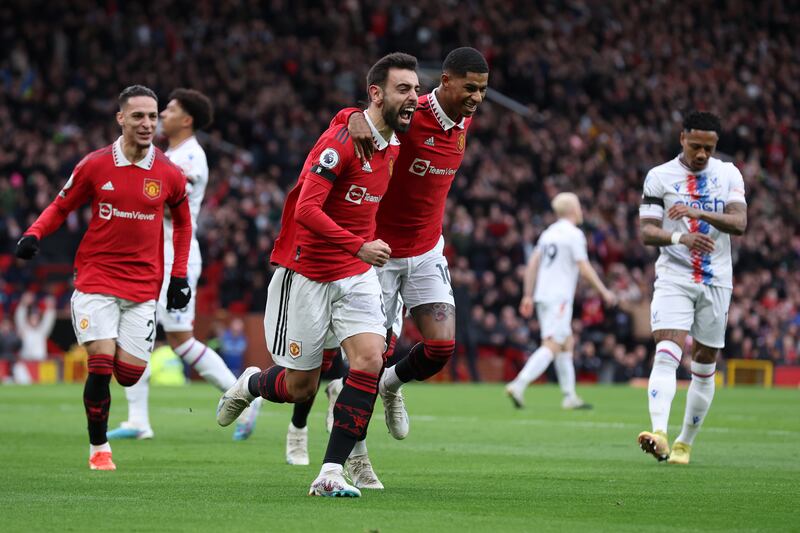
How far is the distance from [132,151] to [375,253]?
303cm

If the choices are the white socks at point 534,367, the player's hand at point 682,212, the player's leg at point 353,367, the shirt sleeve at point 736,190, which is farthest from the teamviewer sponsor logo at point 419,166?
the white socks at point 534,367

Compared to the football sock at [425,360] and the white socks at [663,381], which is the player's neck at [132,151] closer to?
the football sock at [425,360]

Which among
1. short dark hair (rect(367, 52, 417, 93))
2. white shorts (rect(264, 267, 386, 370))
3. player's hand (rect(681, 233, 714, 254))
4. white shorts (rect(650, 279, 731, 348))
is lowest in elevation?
white shorts (rect(650, 279, 731, 348))

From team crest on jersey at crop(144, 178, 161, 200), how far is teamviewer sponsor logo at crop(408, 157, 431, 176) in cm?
205

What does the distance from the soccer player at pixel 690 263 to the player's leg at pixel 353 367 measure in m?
3.18

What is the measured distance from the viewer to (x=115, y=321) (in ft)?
30.3

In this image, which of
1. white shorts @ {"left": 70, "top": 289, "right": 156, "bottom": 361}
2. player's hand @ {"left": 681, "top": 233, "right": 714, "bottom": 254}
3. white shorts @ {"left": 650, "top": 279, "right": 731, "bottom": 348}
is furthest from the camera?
white shorts @ {"left": 650, "top": 279, "right": 731, "bottom": 348}

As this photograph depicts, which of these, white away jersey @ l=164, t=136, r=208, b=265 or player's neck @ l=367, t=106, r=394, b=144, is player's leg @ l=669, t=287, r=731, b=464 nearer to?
player's neck @ l=367, t=106, r=394, b=144

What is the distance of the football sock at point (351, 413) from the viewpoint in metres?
7.24

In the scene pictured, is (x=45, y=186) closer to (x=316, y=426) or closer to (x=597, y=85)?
(x=316, y=426)

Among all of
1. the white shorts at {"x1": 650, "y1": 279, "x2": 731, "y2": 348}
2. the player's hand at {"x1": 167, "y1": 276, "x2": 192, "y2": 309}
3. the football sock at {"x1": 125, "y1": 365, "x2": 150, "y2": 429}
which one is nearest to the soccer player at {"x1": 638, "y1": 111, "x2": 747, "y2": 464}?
the white shorts at {"x1": 650, "y1": 279, "x2": 731, "y2": 348}

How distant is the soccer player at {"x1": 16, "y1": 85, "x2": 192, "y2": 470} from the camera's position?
913cm

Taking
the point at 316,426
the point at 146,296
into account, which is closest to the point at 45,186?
the point at 316,426

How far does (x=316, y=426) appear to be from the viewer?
43.6 ft
